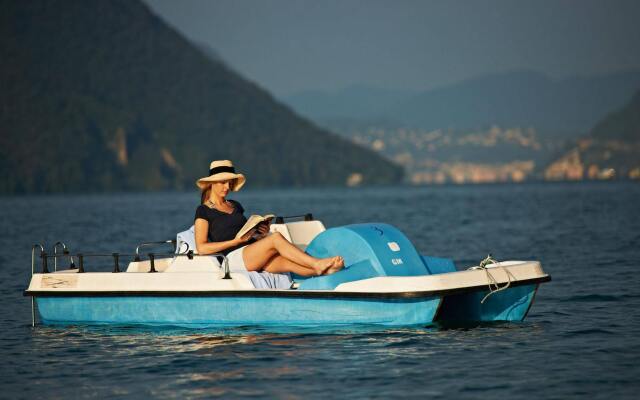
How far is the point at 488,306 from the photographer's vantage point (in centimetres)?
1308

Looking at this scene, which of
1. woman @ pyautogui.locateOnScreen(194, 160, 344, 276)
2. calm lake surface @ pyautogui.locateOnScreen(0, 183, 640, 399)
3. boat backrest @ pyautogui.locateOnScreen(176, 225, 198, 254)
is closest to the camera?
calm lake surface @ pyautogui.locateOnScreen(0, 183, 640, 399)

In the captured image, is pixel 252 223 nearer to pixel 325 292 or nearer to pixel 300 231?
pixel 325 292

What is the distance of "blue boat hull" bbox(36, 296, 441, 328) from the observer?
12.5m

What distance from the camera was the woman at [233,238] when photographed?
12.9 meters

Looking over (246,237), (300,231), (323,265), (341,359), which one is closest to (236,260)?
(246,237)

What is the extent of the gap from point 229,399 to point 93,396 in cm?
132

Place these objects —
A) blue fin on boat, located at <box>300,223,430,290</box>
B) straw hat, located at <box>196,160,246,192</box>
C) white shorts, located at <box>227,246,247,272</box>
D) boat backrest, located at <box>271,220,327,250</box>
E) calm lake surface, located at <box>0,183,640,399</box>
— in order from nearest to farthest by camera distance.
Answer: calm lake surface, located at <box>0,183,640,399</box>, blue fin on boat, located at <box>300,223,430,290</box>, white shorts, located at <box>227,246,247,272</box>, straw hat, located at <box>196,160,246,192</box>, boat backrest, located at <box>271,220,327,250</box>

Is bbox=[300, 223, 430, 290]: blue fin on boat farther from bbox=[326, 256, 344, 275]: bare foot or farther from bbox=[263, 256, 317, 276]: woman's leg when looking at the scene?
bbox=[263, 256, 317, 276]: woman's leg

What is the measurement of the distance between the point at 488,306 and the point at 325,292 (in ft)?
6.56

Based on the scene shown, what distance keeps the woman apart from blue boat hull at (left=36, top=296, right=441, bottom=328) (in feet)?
1.55

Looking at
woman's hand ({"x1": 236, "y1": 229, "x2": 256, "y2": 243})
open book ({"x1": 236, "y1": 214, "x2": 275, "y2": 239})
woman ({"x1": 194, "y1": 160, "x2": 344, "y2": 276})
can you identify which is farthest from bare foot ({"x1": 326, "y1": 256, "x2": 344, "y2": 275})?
woman's hand ({"x1": 236, "y1": 229, "x2": 256, "y2": 243})

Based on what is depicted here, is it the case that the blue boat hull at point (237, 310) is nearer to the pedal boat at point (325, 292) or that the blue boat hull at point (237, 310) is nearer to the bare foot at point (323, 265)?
the pedal boat at point (325, 292)

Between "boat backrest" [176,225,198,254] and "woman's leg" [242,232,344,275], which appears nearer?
"woman's leg" [242,232,344,275]

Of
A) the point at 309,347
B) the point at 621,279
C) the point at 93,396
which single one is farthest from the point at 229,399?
the point at 621,279
